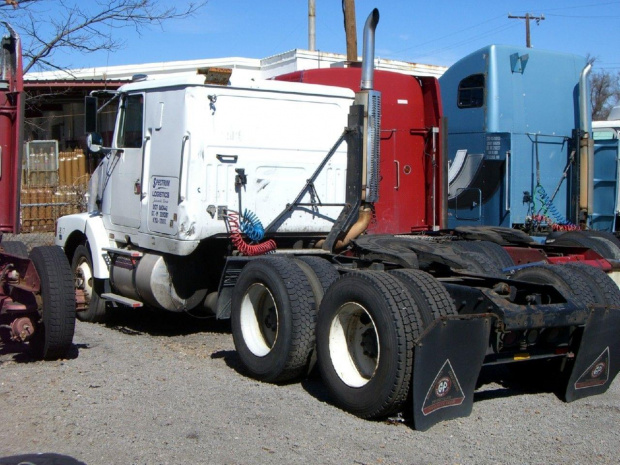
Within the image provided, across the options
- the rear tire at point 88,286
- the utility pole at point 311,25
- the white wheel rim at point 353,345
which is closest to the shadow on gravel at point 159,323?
the rear tire at point 88,286

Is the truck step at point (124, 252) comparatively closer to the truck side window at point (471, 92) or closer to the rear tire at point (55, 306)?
the rear tire at point (55, 306)

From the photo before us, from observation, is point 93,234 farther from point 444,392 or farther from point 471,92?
point 471,92

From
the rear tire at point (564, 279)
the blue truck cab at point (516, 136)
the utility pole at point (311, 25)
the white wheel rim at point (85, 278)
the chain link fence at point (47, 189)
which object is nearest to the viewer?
the rear tire at point (564, 279)

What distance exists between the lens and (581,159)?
43.8ft

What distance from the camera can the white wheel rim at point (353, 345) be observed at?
19.3ft

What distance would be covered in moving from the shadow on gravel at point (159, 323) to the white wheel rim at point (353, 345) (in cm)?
336

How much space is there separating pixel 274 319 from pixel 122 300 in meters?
2.66

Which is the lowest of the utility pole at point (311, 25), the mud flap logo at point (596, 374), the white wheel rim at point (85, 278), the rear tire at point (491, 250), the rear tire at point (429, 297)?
the mud flap logo at point (596, 374)

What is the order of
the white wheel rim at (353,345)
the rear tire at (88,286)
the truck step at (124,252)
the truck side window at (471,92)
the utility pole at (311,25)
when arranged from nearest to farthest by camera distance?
the white wheel rim at (353,345)
the truck step at (124,252)
the rear tire at (88,286)
the truck side window at (471,92)
the utility pole at (311,25)

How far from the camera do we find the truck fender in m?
9.53

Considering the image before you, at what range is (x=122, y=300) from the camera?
895 centimetres

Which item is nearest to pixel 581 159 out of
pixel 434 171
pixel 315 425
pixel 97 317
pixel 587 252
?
pixel 434 171

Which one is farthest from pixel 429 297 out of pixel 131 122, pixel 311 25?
pixel 311 25

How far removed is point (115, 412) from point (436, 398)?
2.33 meters
